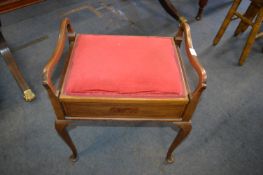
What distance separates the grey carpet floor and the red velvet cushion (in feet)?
1.69

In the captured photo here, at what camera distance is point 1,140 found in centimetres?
121

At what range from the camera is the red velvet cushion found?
803 mm

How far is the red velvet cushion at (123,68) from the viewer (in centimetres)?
80

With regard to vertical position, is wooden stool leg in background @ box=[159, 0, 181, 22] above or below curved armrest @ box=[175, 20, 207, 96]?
below

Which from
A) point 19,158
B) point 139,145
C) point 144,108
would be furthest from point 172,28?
point 19,158

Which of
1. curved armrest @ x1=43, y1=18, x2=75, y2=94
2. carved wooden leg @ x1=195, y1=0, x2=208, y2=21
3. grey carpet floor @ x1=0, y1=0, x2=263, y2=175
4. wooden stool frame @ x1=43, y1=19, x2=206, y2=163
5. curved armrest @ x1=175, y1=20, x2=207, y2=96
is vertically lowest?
grey carpet floor @ x1=0, y1=0, x2=263, y2=175

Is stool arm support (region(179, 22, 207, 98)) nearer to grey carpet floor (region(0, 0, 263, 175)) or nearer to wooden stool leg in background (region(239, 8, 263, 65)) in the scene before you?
grey carpet floor (region(0, 0, 263, 175))

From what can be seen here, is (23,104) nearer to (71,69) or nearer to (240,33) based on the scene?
(71,69)

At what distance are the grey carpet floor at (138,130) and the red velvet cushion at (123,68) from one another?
0.51 m

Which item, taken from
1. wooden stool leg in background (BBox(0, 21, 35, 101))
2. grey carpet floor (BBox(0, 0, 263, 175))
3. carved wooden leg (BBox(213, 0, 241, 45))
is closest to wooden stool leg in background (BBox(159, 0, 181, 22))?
grey carpet floor (BBox(0, 0, 263, 175))

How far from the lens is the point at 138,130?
4.23 feet

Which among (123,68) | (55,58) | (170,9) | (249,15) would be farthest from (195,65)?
(170,9)

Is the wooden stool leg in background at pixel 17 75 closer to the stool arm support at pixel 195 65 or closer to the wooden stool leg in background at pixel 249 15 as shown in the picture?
the stool arm support at pixel 195 65

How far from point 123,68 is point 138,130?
0.54 m
